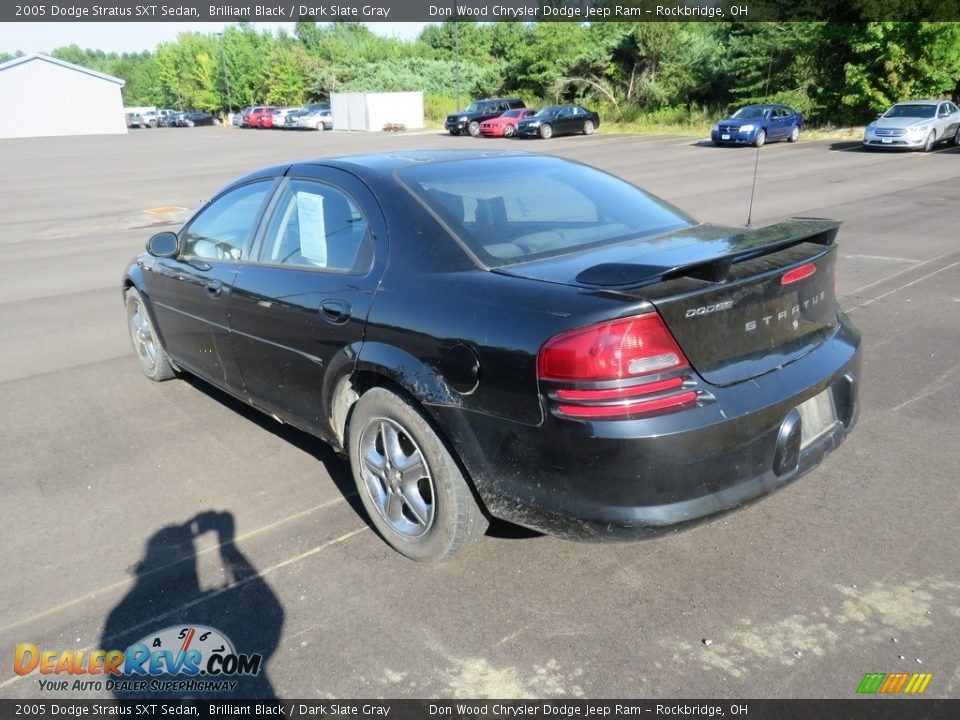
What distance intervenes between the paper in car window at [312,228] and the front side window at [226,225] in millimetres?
393

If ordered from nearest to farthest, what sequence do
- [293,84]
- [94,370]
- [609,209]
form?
[609,209] → [94,370] → [293,84]

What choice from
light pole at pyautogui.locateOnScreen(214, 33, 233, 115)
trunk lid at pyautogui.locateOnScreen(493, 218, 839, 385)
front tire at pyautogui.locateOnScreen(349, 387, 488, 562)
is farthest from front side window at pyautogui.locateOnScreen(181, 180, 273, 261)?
light pole at pyautogui.locateOnScreen(214, 33, 233, 115)

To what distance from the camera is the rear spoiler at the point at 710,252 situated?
108 inches

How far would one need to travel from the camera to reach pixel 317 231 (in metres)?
3.82

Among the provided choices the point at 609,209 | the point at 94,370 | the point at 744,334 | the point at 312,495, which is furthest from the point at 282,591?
the point at 94,370

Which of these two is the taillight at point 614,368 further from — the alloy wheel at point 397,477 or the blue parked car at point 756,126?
the blue parked car at point 756,126

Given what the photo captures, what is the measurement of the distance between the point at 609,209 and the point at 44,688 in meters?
3.05

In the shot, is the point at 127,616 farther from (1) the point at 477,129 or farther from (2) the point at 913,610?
(1) the point at 477,129

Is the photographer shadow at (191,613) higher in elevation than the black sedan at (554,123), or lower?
lower

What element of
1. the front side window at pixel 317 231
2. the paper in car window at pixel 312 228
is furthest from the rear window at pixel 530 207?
the paper in car window at pixel 312 228

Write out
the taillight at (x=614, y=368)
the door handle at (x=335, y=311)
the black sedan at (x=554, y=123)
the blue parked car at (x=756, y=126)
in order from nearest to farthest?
the taillight at (x=614, y=368)
the door handle at (x=335, y=311)
the blue parked car at (x=756, y=126)
the black sedan at (x=554, y=123)

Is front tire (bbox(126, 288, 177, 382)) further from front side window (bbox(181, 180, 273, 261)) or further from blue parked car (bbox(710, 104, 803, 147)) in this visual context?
blue parked car (bbox(710, 104, 803, 147))

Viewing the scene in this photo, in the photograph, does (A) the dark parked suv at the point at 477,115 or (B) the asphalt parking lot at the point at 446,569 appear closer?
(B) the asphalt parking lot at the point at 446,569

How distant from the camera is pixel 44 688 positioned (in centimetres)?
270
